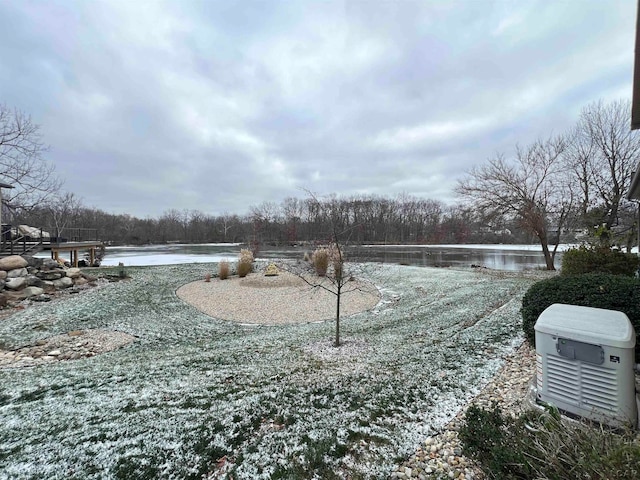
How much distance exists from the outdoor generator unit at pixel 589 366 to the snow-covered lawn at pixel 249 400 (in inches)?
33.5

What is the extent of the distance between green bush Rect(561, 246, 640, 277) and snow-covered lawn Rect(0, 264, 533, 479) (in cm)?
163

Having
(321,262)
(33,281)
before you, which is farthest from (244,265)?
(33,281)

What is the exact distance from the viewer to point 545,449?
1.53 meters

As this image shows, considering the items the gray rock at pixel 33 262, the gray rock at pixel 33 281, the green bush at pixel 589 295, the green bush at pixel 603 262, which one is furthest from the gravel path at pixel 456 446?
the gray rock at pixel 33 262

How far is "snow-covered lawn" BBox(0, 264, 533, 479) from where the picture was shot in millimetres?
2094

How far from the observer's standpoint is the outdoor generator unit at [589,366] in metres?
2.01

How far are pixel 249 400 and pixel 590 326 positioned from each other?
303 cm

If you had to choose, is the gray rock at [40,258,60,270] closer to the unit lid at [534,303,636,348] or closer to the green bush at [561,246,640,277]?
the unit lid at [534,303,636,348]

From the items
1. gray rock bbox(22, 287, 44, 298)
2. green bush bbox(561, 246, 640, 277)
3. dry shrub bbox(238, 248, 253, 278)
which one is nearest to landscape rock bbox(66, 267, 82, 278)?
gray rock bbox(22, 287, 44, 298)

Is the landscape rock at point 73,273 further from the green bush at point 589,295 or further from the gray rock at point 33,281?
the green bush at point 589,295

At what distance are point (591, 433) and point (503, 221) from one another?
16.9 m

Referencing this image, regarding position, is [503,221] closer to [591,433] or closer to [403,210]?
[591,433]

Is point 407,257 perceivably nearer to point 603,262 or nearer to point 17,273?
point 603,262

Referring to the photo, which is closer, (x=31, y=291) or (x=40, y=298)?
(x=40, y=298)
